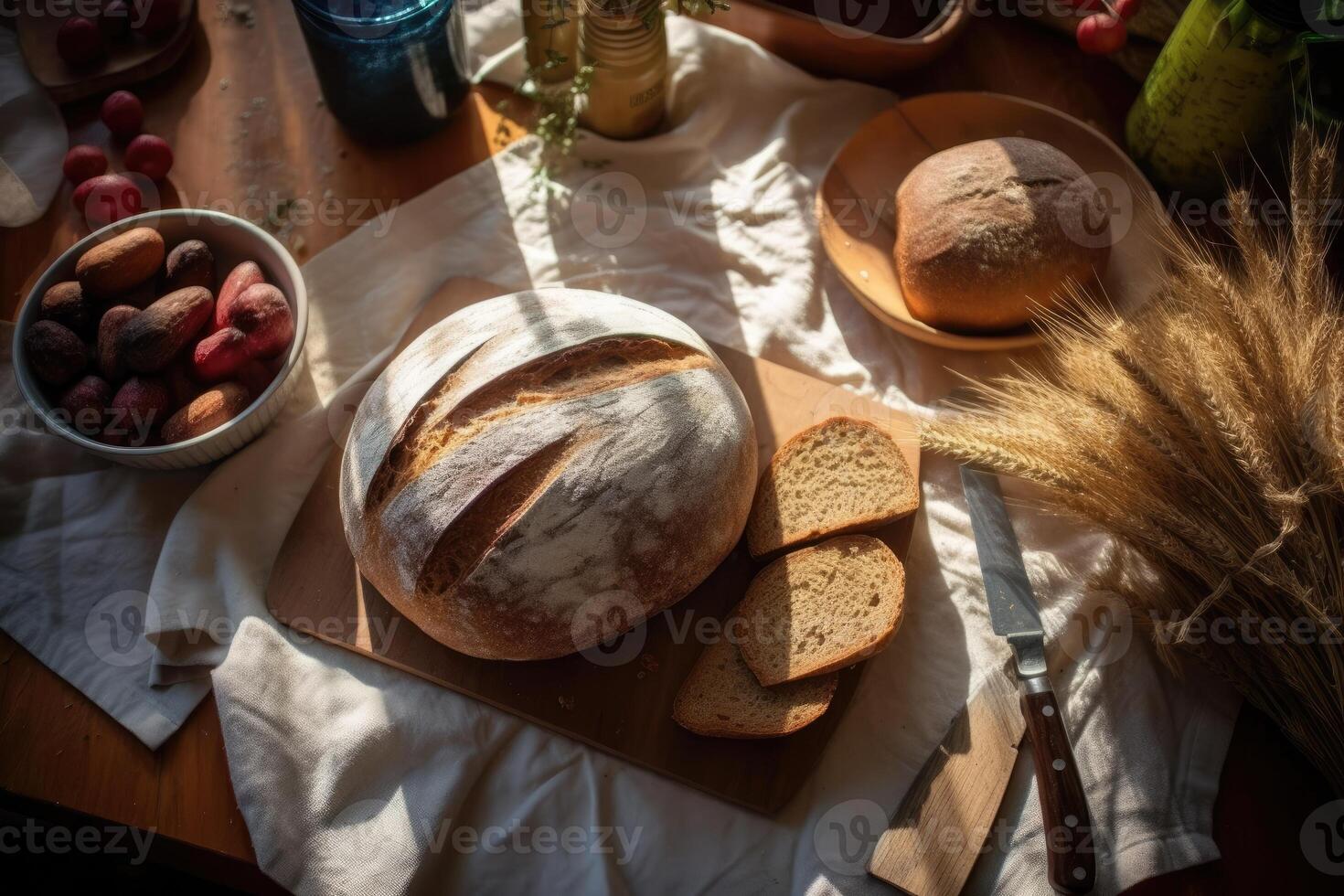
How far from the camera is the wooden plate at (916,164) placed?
1732mm

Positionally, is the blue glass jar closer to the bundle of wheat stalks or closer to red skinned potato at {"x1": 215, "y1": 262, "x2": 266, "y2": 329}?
red skinned potato at {"x1": 215, "y1": 262, "x2": 266, "y2": 329}

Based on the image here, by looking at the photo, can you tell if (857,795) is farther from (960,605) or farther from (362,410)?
(362,410)

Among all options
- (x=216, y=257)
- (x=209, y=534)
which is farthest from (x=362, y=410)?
(x=216, y=257)

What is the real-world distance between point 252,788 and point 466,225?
109 centimetres

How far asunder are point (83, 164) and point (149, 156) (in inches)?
4.7

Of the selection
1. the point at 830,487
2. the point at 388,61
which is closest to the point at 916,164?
the point at 830,487

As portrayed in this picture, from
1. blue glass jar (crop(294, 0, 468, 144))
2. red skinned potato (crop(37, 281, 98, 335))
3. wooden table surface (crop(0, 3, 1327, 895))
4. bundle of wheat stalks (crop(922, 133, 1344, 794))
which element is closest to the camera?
bundle of wheat stalks (crop(922, 133, 1344, 794))

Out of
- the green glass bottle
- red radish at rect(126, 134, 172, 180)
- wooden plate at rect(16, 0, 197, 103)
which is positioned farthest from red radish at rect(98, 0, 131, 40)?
the green glass bottle

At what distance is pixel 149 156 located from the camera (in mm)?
1787

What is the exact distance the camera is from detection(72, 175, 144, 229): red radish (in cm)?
173

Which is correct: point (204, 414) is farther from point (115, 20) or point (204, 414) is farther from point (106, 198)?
point (115, 20)

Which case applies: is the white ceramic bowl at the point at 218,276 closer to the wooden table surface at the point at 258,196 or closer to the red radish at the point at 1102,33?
the wooden table surface at the point at 258,196

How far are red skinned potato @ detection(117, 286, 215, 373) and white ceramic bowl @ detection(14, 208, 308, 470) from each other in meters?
0.13

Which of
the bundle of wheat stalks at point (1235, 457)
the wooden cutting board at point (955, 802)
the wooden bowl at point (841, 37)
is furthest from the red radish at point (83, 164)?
the wooden cutting board at point (955, 802)
